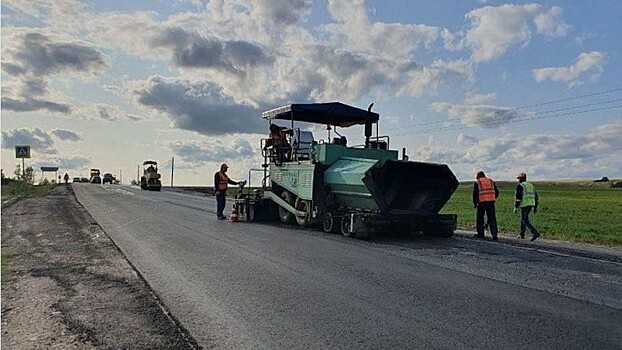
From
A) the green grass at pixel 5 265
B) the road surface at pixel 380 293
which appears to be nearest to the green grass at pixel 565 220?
the road surface at pixel 380 293

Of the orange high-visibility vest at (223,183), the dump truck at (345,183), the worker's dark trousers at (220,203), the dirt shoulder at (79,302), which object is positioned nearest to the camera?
the dirt shoulder at (79,302)

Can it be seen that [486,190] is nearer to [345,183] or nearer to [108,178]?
→ [345,183]

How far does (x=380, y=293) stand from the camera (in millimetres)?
6812

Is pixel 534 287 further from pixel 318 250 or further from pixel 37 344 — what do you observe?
pixel 37 344

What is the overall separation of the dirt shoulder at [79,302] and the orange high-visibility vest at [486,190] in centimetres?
870

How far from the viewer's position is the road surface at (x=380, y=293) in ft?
16.8

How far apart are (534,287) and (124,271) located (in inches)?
218

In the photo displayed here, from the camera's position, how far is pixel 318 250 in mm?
10531

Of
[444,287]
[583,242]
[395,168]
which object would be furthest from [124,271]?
[583,242]

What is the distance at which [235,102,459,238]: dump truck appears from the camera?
42.1 ft

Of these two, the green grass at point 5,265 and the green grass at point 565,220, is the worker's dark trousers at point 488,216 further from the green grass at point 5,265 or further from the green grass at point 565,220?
the green grass at point 5,265

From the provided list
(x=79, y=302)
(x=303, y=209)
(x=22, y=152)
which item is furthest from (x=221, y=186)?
(x=22, y=152)

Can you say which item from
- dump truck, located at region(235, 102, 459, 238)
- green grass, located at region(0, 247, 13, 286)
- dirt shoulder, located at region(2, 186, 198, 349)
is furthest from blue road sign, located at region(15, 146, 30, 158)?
green grass, located at region(0, 247, 13, 286)

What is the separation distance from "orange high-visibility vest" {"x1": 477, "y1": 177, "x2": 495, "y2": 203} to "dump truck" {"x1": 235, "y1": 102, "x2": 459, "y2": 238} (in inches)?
45.2
